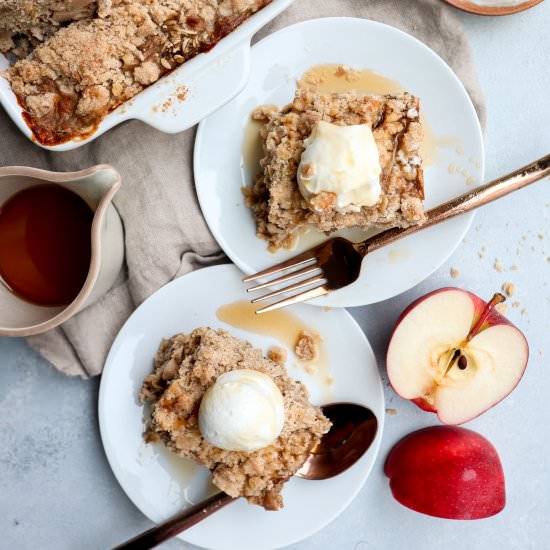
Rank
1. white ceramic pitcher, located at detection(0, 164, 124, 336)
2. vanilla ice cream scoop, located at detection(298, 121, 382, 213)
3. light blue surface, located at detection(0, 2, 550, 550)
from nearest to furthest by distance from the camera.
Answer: white ceramic pitcher, located at detection(0, 164, 124, 336) → vanilla ice cream scoop, located at detection(298, 121, 382, 213) → light blue surface, located at detection(0, 2, 550, 550)

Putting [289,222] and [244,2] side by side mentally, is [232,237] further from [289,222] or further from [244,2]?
[244,2]

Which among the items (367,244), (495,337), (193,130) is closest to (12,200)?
(193,130)

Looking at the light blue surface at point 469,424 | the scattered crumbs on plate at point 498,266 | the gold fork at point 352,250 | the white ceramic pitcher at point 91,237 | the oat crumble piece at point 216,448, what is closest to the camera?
the white ceramic pitcher at point 91,237

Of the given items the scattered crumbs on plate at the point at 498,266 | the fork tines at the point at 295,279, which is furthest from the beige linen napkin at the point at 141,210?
the scattered crumbs on plate at the point at 498,266

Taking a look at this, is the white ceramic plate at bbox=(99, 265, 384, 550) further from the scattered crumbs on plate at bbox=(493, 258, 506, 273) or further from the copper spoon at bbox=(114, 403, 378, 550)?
the scattered crumbs on plate at bbox=(493, 258, 506, 273)

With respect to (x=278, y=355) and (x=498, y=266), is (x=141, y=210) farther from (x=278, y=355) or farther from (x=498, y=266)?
(x=498, y=266)

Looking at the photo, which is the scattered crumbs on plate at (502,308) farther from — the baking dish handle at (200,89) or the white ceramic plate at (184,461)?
the baking dish handle at (200,89)

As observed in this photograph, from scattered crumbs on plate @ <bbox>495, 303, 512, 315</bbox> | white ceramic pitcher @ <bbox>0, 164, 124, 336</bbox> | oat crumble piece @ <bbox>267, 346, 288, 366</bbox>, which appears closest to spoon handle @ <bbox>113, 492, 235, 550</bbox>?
oat crumble piece @ <bbox>267, 346, 288, 366</bbox>
